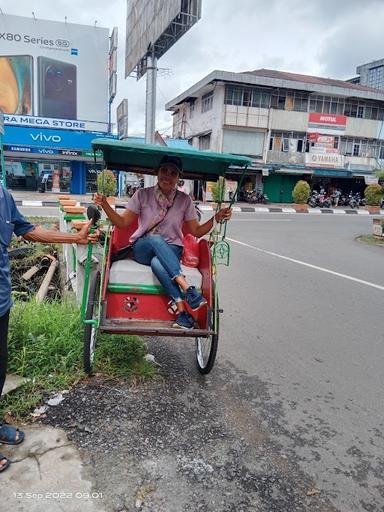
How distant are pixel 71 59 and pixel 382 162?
2573 cm

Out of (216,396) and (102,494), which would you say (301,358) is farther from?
(102,494)

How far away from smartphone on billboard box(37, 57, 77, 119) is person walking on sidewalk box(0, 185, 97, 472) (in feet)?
91.8

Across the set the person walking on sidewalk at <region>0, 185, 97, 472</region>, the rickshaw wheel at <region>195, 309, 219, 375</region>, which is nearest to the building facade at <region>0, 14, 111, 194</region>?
the rickshaw wheel at <region>195, 309, 219, 375</region>

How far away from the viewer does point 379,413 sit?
328 centimetres

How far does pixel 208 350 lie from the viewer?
363 centimetres

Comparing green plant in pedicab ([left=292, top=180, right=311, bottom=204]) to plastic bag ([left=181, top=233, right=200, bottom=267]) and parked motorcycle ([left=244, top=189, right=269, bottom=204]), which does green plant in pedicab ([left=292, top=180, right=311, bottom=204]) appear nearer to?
parked motorcycle ([left=244, top=189, right=269, bottom=204])

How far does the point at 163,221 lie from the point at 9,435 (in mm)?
2134

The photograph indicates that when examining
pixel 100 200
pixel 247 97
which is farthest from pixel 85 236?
Result: pixel 247 97

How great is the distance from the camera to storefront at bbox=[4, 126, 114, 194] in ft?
86.6

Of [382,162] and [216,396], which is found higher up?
[382,162]

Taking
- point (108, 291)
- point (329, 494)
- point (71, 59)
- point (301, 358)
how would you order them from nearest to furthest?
point (329, 494) < point (108, 291) < point (301, 358) < point (71, 59)

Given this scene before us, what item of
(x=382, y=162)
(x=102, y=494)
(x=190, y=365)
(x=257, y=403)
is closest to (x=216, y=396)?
(x=257, y=403)

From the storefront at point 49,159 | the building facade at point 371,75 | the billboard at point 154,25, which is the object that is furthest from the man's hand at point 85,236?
the building facade at point 371,75

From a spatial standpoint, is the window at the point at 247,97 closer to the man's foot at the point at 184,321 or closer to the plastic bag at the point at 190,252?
the plastic bag at the point at 190,252
